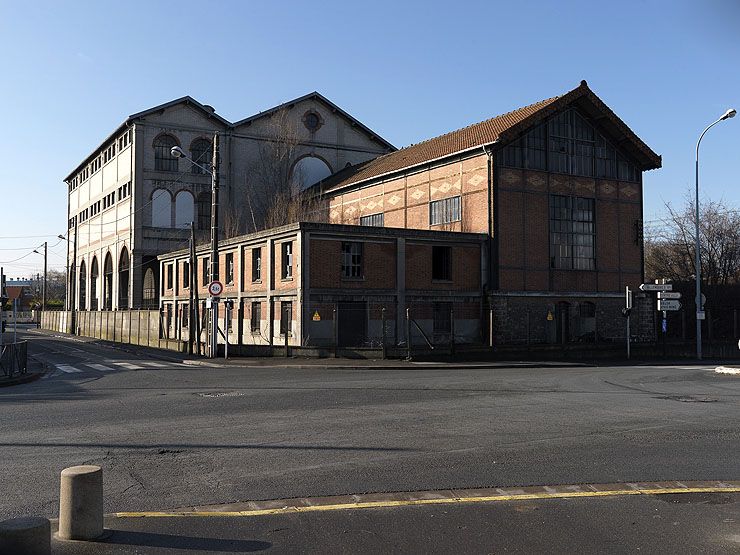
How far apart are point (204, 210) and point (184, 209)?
64.2 inches

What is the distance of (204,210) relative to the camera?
184 ft

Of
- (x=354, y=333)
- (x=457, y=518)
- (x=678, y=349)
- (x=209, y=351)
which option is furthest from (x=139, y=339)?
(x=457, y=518)

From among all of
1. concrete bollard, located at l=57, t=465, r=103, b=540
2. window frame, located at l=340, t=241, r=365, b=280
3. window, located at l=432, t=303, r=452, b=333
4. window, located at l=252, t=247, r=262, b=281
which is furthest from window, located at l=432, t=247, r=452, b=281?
concrete bollard, located at l=57, t=465, r=103, b=540

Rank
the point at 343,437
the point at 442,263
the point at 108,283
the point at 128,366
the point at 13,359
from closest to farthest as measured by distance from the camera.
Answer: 1. the point at 343,437
2. the point at 13,359
3. the point at 128,366
4. the point at 442,263
5. the point at 108,283

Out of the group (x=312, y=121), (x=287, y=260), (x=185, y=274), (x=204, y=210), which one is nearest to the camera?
(x=287, y=260)

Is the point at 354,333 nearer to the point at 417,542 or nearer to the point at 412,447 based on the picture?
the point at 412,447

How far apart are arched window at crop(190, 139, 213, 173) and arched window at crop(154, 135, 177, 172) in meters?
1.41

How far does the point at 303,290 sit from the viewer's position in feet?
102

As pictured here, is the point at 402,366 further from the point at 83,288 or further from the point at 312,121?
the point at 83,288

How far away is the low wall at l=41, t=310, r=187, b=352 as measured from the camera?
38250 millimetres

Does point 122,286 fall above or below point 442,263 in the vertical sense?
below

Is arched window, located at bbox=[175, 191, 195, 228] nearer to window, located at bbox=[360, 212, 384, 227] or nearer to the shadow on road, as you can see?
window, located at bbox=[360, 212, 384, 227]

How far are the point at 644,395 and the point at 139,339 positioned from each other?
31.1 m

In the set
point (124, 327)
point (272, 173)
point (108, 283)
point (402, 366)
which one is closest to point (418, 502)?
point (402, 366)
